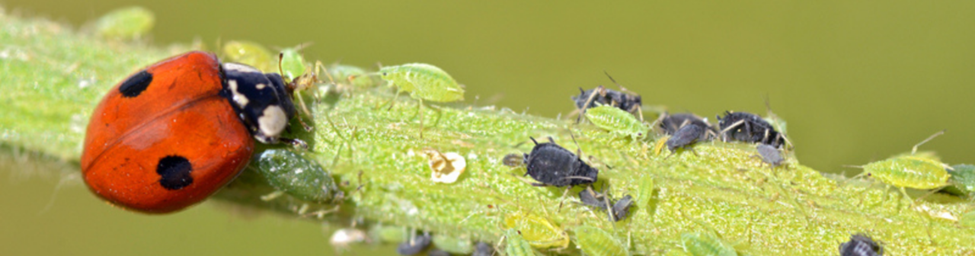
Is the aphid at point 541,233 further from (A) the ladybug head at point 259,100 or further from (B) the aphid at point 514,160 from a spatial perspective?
(A) the ladybug head at point 259,100

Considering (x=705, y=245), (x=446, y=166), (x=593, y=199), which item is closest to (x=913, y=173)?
(x=705, y=245)

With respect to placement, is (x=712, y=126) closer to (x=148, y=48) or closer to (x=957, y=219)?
(x=957, y=219)

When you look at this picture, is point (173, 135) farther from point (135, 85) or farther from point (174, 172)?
point (135, 85)

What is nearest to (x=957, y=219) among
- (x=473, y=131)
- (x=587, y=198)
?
(x=587, y=198)

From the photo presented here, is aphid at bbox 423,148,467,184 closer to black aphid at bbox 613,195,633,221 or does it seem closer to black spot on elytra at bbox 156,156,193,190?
black aphid at bbox 613,195,633,221

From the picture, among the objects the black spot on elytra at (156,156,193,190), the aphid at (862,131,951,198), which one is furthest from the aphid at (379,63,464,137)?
the aphid at (862,131,951,198)

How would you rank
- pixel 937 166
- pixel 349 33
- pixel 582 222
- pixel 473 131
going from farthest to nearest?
1. pixel 349 33
2. pixel 473 131
3. pixel 582 222
4. pixel 937 166
